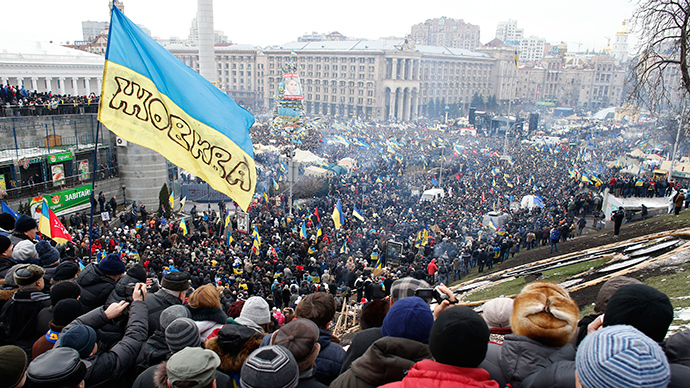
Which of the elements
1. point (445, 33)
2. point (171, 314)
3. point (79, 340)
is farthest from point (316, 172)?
point (445, 33)

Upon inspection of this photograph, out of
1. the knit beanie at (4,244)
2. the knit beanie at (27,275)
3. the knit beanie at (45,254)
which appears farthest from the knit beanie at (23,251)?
the knit beanie at (27,275)

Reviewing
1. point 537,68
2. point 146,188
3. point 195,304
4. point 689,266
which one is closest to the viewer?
point 195,304

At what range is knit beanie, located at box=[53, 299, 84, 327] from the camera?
3.54 m

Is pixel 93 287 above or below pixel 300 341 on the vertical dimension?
below

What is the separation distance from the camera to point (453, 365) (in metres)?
2.38

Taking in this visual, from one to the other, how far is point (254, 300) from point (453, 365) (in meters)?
2.18

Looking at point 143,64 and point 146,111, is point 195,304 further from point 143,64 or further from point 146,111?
point 143,64

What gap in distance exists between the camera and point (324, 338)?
138 inches

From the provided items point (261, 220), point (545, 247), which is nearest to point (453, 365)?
point (545, 247)

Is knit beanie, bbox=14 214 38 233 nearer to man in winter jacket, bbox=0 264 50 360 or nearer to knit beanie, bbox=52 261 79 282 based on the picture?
knit beanie, bbox=52 261 79 282

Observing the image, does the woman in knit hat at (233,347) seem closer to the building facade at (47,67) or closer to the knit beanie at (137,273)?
the knit beanie at (137,273)

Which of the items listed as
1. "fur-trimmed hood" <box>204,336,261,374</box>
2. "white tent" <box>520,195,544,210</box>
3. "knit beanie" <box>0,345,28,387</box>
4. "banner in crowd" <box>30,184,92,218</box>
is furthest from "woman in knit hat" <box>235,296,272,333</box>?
"white tent" <box>520,195,544,210</box>

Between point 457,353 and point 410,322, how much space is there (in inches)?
25.8

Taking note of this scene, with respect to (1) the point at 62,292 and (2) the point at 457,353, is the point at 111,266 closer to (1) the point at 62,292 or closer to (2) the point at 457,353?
(1) the point at 62,292
